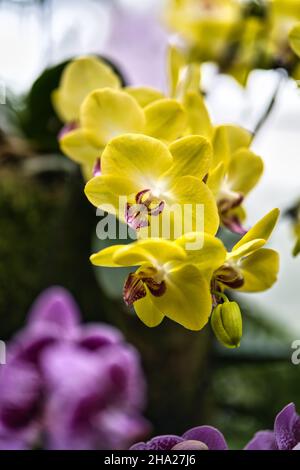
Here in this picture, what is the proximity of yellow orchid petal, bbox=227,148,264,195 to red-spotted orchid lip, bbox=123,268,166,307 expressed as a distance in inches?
1.5

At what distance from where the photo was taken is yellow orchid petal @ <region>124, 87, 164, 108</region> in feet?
0.58

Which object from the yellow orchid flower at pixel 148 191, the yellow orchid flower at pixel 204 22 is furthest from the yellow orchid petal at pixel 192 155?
the yellow orchid flower at pixel 204 22

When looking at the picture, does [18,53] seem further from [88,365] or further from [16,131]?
[88,365]

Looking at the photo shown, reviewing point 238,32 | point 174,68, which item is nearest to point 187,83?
point 174,68

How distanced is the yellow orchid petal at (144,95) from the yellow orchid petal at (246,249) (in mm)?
57

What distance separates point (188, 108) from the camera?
0.52 ft

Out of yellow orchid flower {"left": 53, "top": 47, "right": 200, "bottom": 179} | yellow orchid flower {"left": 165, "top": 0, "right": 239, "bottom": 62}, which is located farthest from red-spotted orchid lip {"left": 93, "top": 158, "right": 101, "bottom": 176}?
yellow orchid flower {"left": 165, "top": 0, "right": 239, "bottom": 62}

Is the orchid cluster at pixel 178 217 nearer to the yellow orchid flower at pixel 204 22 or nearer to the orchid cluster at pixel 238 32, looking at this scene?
the orchid cluster at pixel 238 32

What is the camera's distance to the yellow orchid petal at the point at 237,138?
17 centimetres

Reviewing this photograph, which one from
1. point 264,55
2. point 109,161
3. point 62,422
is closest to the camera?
point 109,161

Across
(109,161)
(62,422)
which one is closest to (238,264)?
(109,161)

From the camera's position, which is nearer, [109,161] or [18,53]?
[109,161]

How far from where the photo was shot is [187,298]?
0.13 metres
